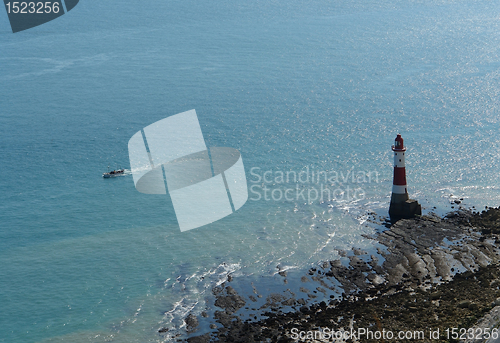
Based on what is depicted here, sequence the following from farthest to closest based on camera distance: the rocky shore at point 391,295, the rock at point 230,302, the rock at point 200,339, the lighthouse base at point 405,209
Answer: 1. the lighthouse base at point 405,209
2. the rock at point 230,302
3. the rock at point 200,339
4. the rocky shore at point 391,295

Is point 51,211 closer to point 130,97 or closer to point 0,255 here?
point 0,255

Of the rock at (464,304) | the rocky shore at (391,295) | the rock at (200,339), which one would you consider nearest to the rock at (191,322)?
the rocky shore at (391,295)

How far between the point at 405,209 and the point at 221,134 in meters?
20.4

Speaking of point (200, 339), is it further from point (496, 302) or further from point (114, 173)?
point (114, 173)

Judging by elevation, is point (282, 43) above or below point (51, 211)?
above

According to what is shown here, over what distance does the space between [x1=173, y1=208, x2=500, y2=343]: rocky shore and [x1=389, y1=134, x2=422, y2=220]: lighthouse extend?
1.43m

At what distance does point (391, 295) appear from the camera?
21.9 meters

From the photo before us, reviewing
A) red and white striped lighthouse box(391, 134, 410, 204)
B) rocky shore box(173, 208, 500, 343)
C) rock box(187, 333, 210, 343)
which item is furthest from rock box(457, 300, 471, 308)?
red and white striped lighthouse box(391, 134, 410, 204)

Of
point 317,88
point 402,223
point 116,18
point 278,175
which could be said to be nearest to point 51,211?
point 278,175

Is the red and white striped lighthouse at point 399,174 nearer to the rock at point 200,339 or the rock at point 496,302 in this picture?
the rock at point 496,302

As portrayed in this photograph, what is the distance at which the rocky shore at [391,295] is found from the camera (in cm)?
1953

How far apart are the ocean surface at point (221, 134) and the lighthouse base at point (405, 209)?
3.83ft

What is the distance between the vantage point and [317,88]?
57.1 metres

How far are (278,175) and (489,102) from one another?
84.0 ft
